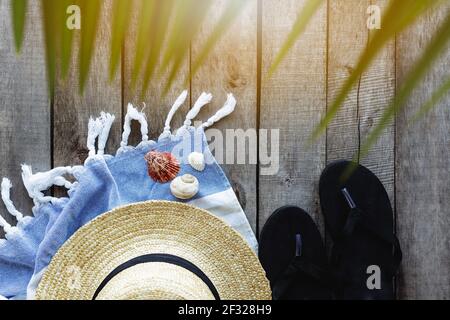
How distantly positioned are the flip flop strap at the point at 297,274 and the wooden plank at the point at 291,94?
0.36ft

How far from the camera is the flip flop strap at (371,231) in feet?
3.49

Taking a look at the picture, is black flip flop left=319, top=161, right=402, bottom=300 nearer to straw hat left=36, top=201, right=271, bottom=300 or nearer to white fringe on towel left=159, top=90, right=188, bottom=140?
straw hat left=36, top=201, right=271, bottom=300

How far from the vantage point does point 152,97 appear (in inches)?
42.8

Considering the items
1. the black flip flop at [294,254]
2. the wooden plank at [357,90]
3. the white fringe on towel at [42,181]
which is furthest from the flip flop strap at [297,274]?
the white fringe on towel at [42,181]

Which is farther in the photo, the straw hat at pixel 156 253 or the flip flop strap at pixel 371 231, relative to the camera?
the flip flop strap at pixel 371 231

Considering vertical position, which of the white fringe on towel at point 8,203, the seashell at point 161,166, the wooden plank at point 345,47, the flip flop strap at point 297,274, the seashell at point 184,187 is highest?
the wooden plank at point 345,47

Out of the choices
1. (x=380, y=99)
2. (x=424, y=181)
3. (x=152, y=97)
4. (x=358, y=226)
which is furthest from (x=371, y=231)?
(x=152, y=97)

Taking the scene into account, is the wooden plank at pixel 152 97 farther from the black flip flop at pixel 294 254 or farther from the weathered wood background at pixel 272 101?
the black flip flop at pixel 294 254

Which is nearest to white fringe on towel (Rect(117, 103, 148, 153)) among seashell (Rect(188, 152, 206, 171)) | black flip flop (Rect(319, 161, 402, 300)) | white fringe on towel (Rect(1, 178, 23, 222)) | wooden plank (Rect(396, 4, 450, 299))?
seashell (Rect(188, 152, 206, 171))

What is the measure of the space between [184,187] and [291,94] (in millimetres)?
298

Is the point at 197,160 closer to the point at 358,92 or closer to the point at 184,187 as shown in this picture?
the point at 184,187

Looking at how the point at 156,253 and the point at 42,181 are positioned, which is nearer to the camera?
the point at 156,253

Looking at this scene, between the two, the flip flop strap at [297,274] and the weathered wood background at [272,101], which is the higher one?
the weathered wood background at [272,101]
